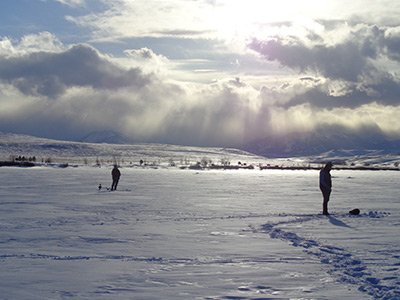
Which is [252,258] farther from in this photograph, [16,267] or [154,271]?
[16,267]

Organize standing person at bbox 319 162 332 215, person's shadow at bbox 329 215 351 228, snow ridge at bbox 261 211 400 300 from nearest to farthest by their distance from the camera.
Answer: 1. snow ridge at bbox 261 211 400 300
2. person's shadow at bbox 329 215 351 228
3. standing person at bbox 319 162 332 215

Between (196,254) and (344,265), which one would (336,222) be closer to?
(344,265)

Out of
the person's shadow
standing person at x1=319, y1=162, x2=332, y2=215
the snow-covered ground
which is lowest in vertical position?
the snow-covered ground

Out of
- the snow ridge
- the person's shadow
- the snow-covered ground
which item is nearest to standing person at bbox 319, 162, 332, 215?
the snow-covered ground

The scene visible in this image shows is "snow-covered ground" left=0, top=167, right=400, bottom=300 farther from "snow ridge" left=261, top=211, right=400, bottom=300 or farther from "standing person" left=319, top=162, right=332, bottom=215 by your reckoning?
"standing person" left=319, top=162, right=332, bottom=215

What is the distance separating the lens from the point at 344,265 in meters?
10.4

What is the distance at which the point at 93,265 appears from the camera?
1027 centimetres

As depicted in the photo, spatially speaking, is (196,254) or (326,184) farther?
(326,184)

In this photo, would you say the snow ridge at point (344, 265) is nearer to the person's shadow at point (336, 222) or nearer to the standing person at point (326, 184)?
the person's shadow at point (336, 222)

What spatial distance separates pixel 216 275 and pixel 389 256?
4059 mm

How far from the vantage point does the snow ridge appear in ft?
27.9

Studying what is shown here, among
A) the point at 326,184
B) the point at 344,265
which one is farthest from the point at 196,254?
the point at 326,184

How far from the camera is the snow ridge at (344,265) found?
27.9 ft

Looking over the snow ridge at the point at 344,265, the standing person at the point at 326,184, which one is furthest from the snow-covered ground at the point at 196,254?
the standing person at the point at 326,184
